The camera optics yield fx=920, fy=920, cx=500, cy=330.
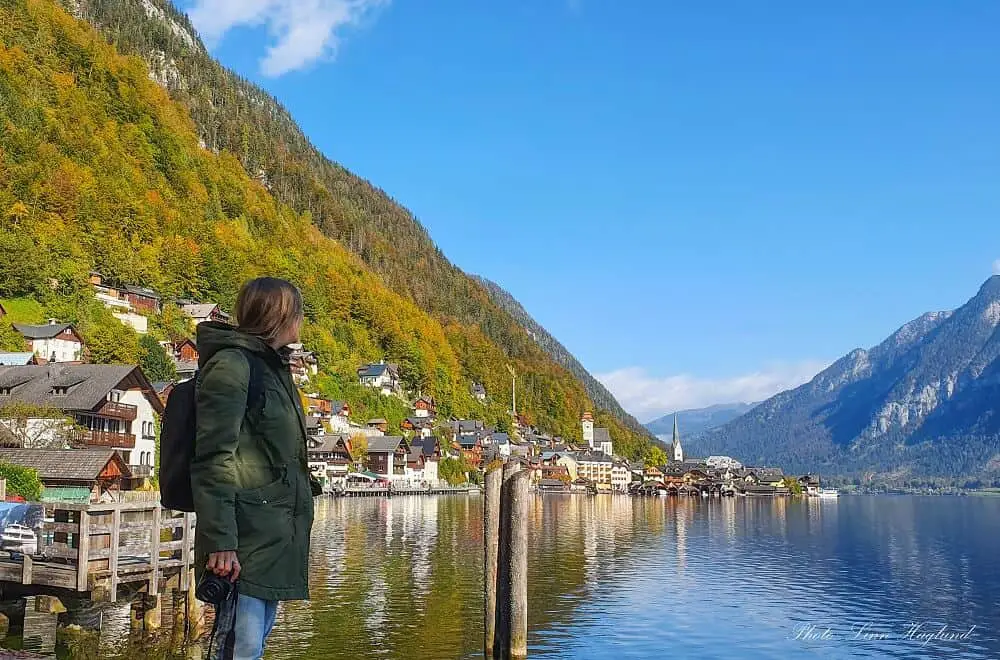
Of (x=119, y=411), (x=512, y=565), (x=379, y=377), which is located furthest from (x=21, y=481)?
(x=379, y=377)

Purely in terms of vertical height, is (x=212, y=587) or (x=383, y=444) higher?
(x=383, y=444)

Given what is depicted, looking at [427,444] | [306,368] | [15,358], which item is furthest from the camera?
[427,444]

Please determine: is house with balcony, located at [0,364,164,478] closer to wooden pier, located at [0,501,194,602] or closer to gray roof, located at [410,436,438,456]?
wooden pier, located at [0,501,194,602]

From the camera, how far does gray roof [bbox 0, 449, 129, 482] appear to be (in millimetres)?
42719

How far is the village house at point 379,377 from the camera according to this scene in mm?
153000

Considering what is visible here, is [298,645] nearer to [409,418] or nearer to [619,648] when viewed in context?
[619,648]

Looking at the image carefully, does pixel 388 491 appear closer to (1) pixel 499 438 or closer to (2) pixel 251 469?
(1) pixel 499 438

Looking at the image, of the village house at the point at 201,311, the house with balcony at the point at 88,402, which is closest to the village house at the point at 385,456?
the village house at the point at 201,311

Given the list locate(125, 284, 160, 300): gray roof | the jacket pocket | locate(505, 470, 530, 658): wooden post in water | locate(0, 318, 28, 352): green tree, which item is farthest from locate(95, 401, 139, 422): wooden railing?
the jacket pocket

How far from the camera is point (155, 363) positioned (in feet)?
289

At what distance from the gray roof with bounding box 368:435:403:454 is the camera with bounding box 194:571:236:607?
127 meters

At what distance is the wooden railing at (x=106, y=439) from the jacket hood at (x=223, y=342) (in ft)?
182

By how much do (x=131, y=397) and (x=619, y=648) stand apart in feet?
161

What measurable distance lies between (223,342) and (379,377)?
150424mm
